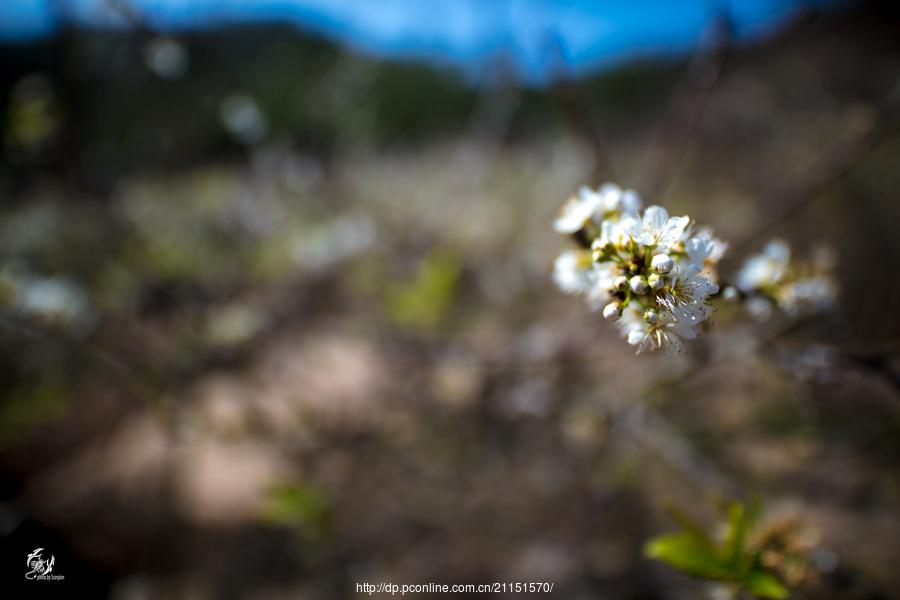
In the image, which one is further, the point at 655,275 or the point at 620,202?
the point at 620,202

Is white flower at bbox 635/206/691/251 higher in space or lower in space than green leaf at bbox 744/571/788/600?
higher

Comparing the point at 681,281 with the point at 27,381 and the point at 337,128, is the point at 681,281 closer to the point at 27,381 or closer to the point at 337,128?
the point at 27,381

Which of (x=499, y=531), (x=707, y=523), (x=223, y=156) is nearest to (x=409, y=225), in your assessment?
(x=499, y=531)

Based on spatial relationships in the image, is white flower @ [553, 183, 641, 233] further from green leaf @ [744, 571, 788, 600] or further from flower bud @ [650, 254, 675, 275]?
green leaf @ [744, 571, 788, 600]

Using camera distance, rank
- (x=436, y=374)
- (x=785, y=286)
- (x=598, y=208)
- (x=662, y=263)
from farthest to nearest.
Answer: (x=436, y=374), (x=785, y=286), (x=598, y=208), (x=662, y=263)

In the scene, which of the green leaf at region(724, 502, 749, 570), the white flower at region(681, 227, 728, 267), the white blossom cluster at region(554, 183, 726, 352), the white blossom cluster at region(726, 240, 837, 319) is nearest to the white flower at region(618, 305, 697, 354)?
the white blossom cluster at region(554, 183, 726, 352)

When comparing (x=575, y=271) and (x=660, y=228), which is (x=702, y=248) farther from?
(x=575, y=271)

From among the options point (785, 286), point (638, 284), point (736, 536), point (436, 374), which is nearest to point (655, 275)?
point (638, 284)
